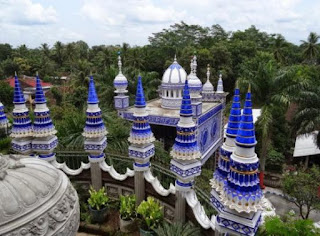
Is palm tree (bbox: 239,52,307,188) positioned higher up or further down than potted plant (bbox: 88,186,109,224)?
higher up

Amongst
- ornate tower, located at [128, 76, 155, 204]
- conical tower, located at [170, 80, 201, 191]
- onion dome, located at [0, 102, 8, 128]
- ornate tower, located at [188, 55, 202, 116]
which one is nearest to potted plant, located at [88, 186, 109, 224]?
ornate tower, located at [128, 76, 155, 204]

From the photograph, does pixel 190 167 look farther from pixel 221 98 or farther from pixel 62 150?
pixel 221 98

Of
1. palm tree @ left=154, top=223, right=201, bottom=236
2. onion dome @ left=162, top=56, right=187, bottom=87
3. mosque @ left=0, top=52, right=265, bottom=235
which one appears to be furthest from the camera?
onion dome @ left=162, top=56, right=187, bottom=87

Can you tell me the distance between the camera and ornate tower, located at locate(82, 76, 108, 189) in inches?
345

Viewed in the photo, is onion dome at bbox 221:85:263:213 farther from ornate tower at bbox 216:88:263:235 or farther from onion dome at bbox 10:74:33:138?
onion dome at bbox 10:74:33:138

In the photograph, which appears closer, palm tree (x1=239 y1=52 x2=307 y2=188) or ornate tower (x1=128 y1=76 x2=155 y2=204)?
ornate tower (x1=128 y1=76 x2=155 y2=204)

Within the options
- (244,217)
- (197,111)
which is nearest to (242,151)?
(244,217)

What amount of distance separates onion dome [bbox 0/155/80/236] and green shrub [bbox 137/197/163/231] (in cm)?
291

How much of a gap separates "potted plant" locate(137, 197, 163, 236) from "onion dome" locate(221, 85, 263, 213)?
3069 mm

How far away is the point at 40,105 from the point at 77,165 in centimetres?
347

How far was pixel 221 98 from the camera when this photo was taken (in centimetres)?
2011

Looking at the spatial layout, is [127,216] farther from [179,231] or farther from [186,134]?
[186,134]

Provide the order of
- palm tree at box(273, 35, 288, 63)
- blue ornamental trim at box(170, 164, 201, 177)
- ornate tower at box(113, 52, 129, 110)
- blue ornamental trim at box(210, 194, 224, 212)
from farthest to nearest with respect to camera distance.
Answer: palm tree at box(273, 35, 288, 63)
ornate tower at box(113, 52, 129, 110)
blue ornamental trim at box(170, 164, 201, 177)
blue ornamental trim at box(210, 194, 224, 212)

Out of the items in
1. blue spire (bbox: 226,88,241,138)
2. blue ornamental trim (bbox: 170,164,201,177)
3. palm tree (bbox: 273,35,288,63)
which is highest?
palm tree (bbox: 273,35,288,63)
